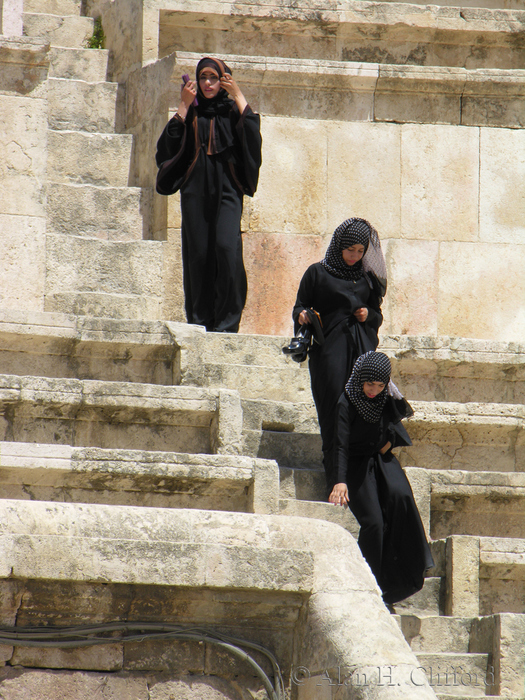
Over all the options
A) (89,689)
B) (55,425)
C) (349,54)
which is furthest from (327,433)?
(349,54)

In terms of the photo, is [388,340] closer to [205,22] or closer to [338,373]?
[338,373]

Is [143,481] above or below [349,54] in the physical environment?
below

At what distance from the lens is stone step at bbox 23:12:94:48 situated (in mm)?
9789

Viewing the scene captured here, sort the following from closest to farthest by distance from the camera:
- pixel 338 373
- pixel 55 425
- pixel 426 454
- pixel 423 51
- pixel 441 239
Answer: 1. pixel 55 425
2. pixel 338 373
3. pixel 426 454
4. pixel 441 239
5. pixel 423 51

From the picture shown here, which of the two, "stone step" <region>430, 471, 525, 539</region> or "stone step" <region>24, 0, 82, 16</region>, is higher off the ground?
"stone step" <region>24, 0, 82, 16</region>

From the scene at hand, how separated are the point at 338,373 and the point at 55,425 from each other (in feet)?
4.95

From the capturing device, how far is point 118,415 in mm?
5801

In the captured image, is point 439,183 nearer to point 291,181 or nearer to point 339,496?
point 291,181

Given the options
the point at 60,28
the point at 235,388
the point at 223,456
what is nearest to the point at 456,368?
the point at 235,388

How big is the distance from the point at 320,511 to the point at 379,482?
1.36ft

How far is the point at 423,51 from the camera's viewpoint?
9.89 metres

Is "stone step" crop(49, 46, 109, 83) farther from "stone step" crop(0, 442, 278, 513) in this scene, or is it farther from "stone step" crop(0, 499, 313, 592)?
"stone step" crop(0, 499, 313, 592)

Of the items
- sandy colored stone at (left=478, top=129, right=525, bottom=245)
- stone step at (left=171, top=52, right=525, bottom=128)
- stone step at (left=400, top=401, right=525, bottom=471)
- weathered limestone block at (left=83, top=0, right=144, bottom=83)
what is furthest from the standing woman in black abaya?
sandy colored stone at (left=478, top=129, right=525, bottom=245)

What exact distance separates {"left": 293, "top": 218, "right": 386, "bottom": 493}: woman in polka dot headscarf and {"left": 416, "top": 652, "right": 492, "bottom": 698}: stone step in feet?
5.57
